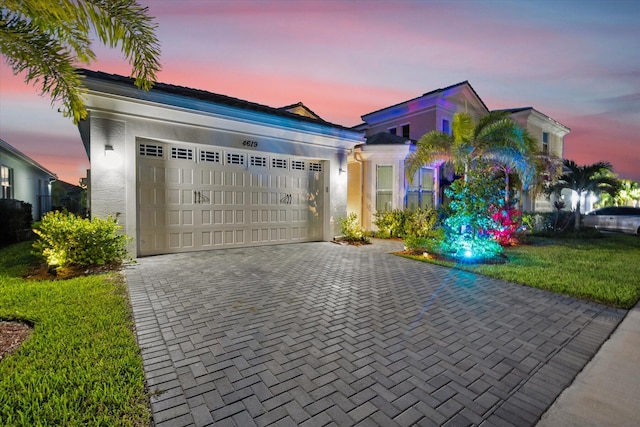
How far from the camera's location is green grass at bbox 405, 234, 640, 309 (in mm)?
5447

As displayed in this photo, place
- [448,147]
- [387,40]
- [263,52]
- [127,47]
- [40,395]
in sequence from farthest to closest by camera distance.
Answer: [448,147] → [263,52] → [387,40] → [127,47] → [40,395]

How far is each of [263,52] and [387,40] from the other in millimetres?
4233

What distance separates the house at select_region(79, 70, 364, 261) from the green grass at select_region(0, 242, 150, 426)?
3.34 m

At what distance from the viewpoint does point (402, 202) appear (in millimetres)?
13508

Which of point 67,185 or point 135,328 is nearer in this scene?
point 135,328

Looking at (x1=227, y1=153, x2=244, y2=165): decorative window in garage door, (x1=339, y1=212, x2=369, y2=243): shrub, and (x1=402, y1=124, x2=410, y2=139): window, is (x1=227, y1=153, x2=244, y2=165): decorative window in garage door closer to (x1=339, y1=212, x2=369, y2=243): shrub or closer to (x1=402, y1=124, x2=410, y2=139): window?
(x1=339, y1=212, x2=369, y2=243): shrub

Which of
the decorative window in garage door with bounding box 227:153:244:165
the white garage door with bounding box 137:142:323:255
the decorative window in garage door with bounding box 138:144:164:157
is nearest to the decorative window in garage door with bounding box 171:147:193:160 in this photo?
the white garage door with bounding box 137:142:323:255

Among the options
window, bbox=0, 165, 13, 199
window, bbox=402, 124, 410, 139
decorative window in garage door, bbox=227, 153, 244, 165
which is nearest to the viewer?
decorative window in garage door, bbox=227, 153, 244, 165

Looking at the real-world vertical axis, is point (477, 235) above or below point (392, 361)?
above

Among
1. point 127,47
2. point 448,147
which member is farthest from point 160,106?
point 448,147

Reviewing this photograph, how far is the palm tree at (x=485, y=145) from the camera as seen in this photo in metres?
10.2

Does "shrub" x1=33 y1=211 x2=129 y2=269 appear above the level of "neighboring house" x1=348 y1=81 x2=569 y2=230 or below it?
below

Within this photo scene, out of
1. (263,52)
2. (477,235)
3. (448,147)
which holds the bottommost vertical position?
(477,235)

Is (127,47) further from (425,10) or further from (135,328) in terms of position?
(425,10)
